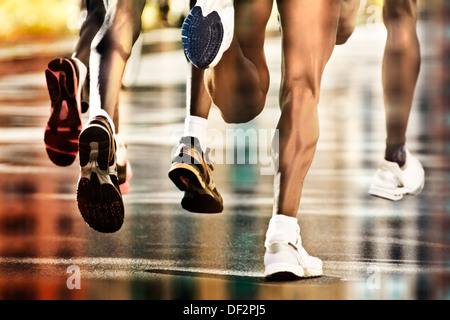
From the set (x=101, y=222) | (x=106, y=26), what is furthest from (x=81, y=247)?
(x=106, y=26)

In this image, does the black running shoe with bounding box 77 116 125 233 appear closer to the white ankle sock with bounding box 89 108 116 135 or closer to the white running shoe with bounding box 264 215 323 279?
the white ankle sock with bounding box 89 108 116 135

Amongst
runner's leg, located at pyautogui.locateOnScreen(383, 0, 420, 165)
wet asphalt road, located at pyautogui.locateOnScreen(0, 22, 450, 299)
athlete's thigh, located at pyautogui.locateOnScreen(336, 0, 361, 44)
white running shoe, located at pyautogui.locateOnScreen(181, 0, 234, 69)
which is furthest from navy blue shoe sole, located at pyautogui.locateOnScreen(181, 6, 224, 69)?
runner's leg, located at pyautogui.locateOnScreen(383, 0, 420, 165)

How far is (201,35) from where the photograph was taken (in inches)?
193

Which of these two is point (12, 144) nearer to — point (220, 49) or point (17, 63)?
point (17, 63)

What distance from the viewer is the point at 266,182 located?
→ 7.28 m

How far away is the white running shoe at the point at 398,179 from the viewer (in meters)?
6.71

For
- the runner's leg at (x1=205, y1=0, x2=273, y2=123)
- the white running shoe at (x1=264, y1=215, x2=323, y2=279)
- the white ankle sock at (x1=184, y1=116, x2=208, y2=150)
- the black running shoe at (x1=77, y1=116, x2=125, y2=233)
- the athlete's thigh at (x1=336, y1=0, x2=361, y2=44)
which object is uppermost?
the athlete's thigh at (x1=336, y1=0, x2=361, y2=44)

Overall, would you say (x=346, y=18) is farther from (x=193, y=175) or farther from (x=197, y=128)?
(x=193, y=175)

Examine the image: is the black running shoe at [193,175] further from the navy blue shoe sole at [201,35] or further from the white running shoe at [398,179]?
the white running shoe at [398,179]

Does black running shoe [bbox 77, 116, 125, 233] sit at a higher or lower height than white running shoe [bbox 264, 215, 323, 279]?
higher

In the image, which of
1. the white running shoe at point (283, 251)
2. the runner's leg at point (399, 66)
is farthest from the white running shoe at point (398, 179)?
the white running shoe at point (283, 251)

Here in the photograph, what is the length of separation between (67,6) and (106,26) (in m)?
1.47

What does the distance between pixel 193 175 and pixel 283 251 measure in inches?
32.5

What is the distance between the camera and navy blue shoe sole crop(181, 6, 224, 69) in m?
4.89
